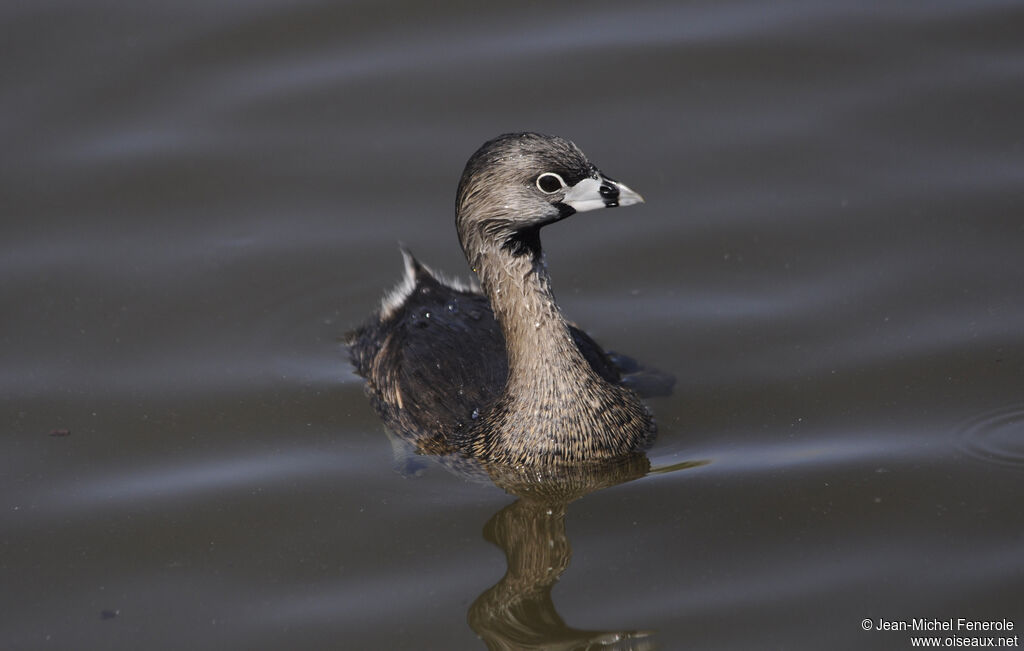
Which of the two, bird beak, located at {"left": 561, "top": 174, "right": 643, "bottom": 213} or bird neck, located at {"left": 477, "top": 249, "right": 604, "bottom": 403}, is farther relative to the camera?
bird neck, located at {"left": 477, "top": 249, "right": 604, "bottom": 403}

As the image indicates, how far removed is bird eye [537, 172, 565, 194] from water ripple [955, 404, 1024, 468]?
89.3 inches

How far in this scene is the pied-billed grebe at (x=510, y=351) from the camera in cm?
621

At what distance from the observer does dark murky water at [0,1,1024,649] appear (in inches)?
234

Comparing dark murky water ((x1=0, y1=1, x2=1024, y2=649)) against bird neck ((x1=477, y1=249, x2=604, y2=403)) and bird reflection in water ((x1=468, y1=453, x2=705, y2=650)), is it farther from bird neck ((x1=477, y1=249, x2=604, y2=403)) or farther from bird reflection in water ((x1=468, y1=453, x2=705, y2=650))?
bird neck ((x1=477, y1=249, x2=604, y2=403))

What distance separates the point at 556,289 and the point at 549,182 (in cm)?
181

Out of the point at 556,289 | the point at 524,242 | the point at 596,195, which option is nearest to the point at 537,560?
the point at 524,242

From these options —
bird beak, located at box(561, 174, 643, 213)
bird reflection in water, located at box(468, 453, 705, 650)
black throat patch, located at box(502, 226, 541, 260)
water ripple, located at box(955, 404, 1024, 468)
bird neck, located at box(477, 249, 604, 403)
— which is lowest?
bird reflection in water, located at box(468, 453, 705, 650)

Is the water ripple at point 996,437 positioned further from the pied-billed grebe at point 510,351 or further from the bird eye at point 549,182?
the bird eye at point 549,182

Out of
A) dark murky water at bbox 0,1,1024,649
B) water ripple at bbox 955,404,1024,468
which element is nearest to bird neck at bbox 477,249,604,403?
dark murky water at bbox 0,1,1024,649

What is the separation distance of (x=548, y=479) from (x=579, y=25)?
4.43m

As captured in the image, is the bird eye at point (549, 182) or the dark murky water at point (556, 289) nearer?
the dark murky water at point (556, 289)

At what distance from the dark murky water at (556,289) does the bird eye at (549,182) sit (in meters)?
1.44

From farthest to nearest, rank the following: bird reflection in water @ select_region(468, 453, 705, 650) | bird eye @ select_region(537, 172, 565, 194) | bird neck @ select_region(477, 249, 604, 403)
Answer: bird neck @ select_region(477, 249, 604, 403) → bird eye @ select_region(537, 172, 565, 194) → bird reflection in water @ select_region(468, 453, 705, 650)

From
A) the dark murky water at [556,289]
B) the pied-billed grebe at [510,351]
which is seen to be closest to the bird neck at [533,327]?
the pied-billed grebe at [510,351]
